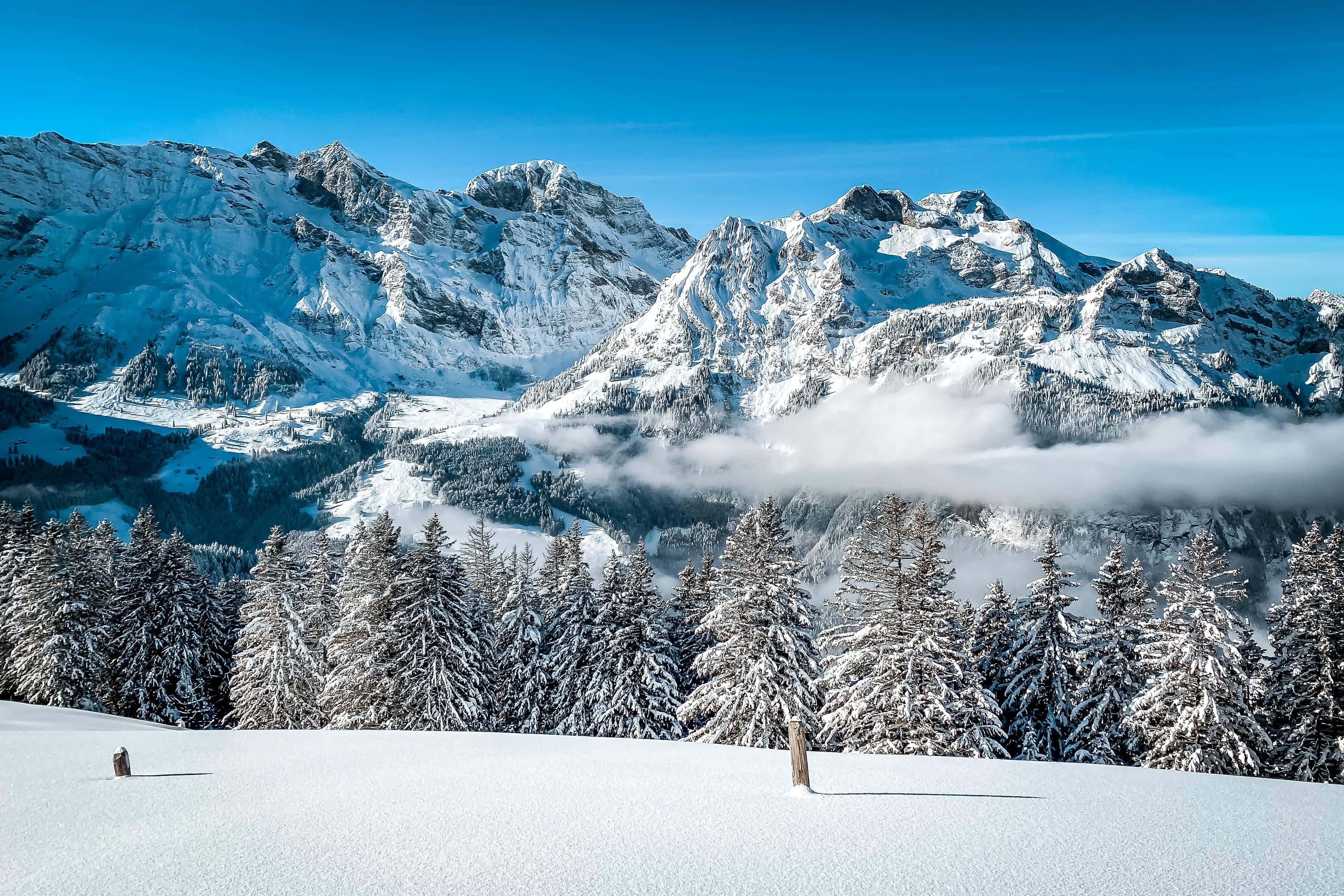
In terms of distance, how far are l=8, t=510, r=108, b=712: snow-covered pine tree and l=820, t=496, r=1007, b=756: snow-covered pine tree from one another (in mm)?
38350

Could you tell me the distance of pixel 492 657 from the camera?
120ft

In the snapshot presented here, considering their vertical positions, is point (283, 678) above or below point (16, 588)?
below

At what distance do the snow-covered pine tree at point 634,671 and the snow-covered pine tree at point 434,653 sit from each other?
224 inches

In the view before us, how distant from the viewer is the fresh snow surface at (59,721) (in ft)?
72.8

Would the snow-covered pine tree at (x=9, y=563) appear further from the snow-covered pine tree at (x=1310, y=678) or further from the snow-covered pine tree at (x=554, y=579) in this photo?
the snow-covered pine tree at (x=1310, y=678)

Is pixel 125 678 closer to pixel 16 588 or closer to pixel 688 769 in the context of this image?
pixel 16 588

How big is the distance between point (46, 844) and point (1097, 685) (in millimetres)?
32797


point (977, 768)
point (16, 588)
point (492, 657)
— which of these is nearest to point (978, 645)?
point (977, 768)

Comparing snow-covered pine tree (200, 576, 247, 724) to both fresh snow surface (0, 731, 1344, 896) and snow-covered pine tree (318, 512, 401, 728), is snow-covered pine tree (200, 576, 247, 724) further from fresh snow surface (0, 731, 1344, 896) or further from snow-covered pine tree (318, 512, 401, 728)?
fresh snow surface (0, 731, 1344, 896)

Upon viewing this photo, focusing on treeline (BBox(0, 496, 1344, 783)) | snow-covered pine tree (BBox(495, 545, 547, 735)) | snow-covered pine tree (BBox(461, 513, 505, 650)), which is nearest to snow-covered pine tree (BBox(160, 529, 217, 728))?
treeline (BBox(0, 496, 1344, 783))

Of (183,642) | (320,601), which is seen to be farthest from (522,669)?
(183,642)

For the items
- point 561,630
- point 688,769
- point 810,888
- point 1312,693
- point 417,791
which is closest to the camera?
point 810,888

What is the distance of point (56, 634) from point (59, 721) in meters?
17.6

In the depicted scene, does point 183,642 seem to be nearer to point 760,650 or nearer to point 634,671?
point 634,671
